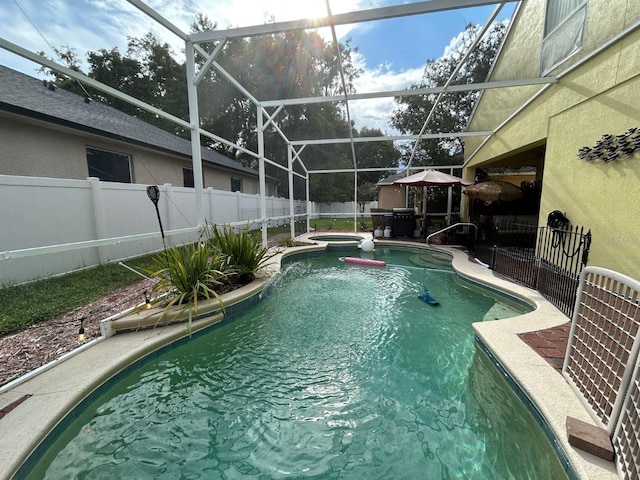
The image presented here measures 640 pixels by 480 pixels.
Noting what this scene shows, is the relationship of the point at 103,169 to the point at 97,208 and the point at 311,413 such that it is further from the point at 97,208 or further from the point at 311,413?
the point at 311,413

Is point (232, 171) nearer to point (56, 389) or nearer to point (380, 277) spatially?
point (380, 277)

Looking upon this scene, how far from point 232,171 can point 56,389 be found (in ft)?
44.9

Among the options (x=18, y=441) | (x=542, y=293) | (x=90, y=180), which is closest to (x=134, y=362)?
(x=18, y=441)

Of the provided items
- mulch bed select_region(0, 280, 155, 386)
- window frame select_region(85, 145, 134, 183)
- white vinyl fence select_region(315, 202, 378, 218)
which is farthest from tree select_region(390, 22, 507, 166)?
mulch bed select_region(0, 280, 155, 386)

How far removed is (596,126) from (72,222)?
870 centimetres

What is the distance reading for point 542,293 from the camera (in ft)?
13.8

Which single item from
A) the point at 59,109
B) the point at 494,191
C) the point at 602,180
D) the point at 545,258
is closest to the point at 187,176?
the point at 59,109

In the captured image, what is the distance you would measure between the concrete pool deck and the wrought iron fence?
0.45 meters

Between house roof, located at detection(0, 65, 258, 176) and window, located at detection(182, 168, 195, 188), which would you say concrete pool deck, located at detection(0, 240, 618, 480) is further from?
window, located at detection(182, 168, 195, 188)

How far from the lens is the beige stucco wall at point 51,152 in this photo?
580 cm

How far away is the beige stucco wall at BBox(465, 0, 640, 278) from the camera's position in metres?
3.39

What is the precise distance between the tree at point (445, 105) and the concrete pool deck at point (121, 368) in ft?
29.5

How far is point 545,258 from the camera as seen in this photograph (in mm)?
5059

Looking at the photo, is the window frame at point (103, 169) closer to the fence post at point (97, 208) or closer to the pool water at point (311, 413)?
the fence post at point (97, 208)
